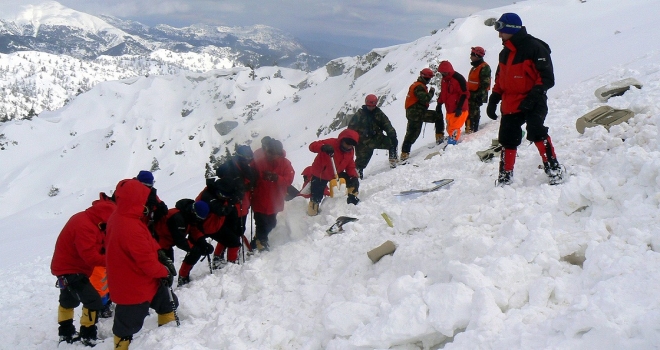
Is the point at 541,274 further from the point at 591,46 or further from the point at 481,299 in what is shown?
the point at 591,46

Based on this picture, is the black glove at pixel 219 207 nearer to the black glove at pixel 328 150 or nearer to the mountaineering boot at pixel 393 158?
the black glove at pixel 328 150

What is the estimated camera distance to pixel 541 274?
9.04 feet

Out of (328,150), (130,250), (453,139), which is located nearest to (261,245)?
(328,150)

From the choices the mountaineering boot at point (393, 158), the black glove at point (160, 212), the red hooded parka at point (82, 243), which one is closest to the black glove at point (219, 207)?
the black glove at point (160, 212)

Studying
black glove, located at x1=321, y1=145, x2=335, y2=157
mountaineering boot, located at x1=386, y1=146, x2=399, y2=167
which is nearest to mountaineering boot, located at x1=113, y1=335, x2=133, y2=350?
black glove, located at x1=321, y1=145, x2=335, y2=157

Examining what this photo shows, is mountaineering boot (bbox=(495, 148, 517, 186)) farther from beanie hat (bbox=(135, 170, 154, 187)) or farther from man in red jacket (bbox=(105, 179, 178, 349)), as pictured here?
beanie hat (bbox=(135, 170, 154, 187))

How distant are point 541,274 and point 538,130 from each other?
195cm

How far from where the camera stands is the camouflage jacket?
7.51 m

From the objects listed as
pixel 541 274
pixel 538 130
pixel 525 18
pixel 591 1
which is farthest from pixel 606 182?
pixel 591 1

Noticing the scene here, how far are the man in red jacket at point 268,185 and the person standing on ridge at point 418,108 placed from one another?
323cm

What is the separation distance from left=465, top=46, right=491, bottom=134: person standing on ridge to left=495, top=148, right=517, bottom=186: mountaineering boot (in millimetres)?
4166

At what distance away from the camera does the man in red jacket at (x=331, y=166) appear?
20.1 ft

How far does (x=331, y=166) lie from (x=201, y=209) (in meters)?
2.17

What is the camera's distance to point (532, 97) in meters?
4.04
